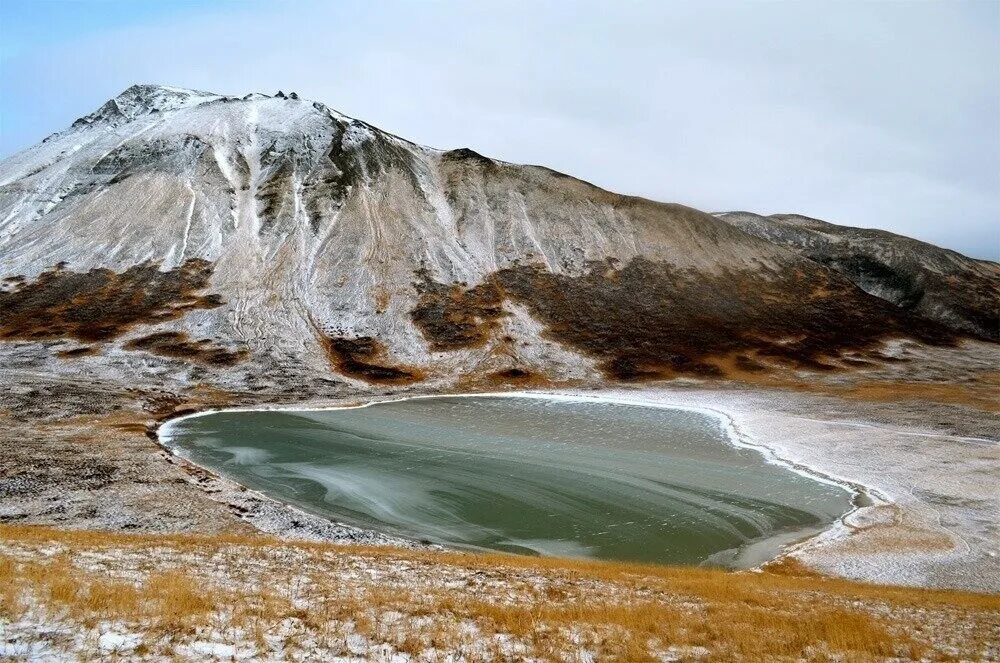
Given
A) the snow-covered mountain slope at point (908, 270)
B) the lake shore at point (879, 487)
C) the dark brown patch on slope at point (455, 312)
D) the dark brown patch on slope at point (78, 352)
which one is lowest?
the dark brown patch on slope at point (78, 352)

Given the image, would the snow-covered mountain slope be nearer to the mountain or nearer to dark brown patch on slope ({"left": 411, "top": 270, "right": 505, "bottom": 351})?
the mountain

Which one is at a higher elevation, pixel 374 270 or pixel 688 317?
pixel 374 270

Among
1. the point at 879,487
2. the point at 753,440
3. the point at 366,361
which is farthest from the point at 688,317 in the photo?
the point at 879,487

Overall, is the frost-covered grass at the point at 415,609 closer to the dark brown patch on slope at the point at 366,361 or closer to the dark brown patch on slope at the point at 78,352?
the dark brown patch on slope at the point at 366,361

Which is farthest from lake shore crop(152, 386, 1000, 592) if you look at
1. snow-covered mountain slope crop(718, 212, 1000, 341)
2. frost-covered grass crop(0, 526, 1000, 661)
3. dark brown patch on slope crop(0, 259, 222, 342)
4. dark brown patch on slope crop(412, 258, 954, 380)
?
snow-covered mountain slope crop(718, 212, 1000, 341)

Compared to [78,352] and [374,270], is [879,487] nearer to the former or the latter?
[78,352]

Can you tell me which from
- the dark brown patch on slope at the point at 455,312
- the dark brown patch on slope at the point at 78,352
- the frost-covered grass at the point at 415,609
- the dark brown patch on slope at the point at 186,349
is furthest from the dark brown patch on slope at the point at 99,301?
the frost-covered grass at the point at 415,609
